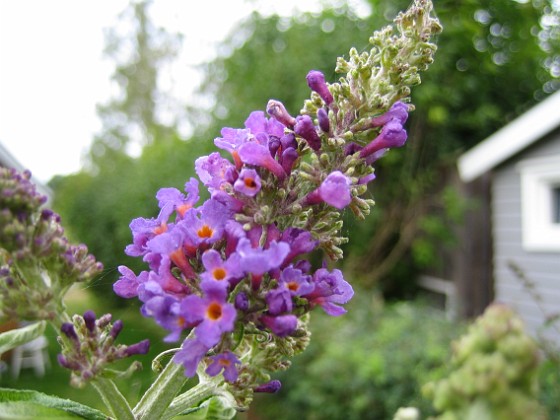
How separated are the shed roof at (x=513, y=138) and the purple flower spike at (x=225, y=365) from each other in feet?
18.1

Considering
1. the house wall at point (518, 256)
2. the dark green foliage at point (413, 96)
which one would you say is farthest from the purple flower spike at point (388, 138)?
the dark green foliage at point (413, 96)

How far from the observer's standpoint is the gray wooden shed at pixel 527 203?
5598mm

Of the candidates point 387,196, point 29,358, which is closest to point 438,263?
point 387,196

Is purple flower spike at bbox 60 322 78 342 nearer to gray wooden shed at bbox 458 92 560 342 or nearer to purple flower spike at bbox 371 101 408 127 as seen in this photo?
purple flower spike at bbox 371 101 408 127

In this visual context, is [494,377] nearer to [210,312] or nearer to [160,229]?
[210,312]

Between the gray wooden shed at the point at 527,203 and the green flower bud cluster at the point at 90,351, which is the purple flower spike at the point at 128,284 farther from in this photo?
the gray wooden shed at the point at 527,203

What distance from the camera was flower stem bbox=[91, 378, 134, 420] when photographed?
747mm

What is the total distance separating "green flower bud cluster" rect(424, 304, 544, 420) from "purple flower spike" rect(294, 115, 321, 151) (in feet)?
1.13

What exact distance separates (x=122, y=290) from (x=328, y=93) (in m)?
0.45

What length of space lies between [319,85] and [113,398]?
570mm

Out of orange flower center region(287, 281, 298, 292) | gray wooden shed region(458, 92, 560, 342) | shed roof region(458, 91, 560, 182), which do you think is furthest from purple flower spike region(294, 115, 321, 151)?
shed roof region(458, 91, 560, 182)

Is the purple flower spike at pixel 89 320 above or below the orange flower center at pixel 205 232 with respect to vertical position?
below

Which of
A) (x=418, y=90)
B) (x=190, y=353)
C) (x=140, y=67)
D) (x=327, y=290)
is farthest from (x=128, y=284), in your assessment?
(x=140, y=67)

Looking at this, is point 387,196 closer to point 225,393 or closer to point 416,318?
point 416,318
